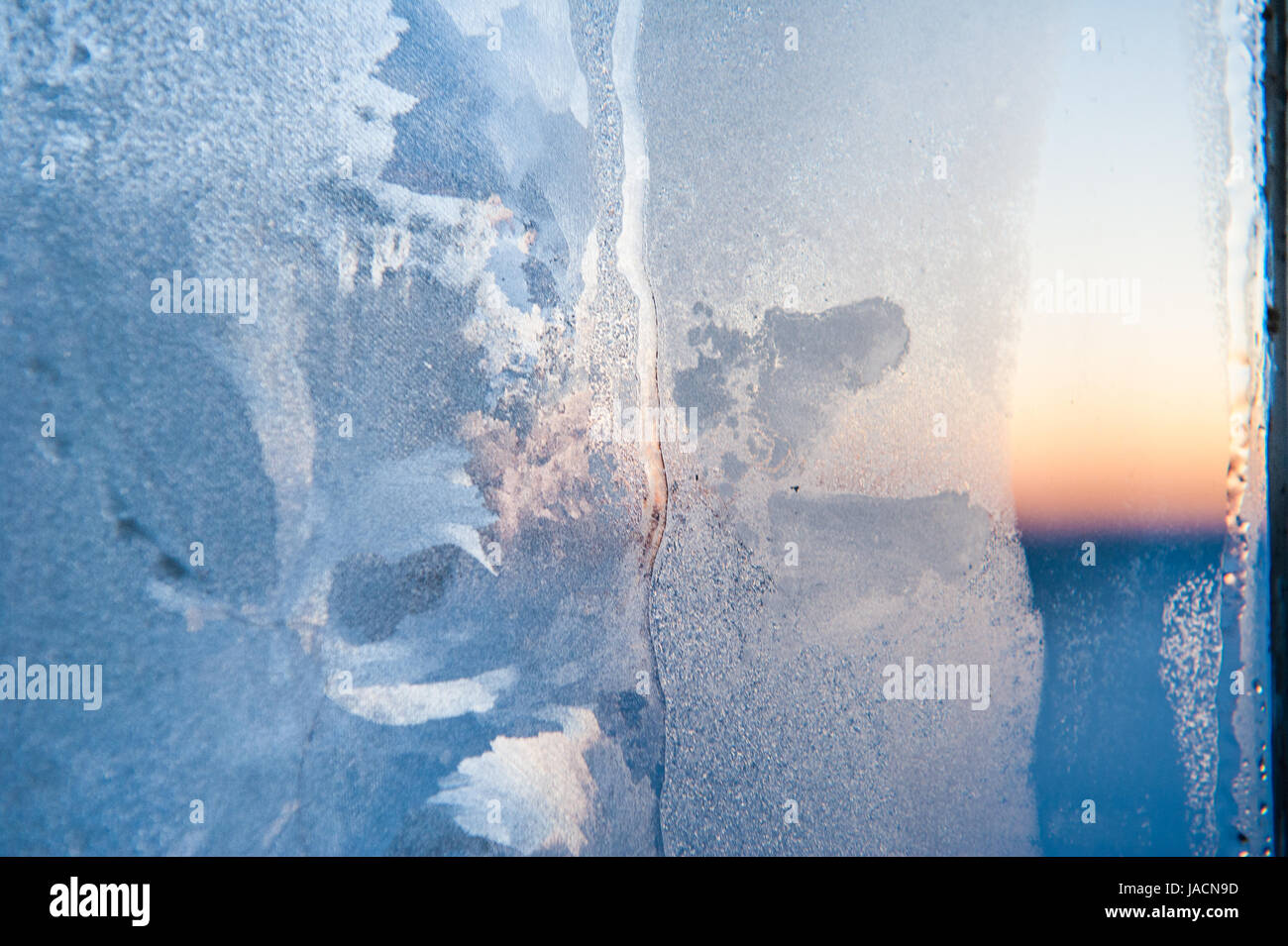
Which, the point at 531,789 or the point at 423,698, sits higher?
the point at 423,698

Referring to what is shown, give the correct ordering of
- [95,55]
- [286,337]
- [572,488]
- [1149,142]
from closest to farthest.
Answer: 1. [95,55]
2. [286,337]
3. [572,488]
4. [1149,142]

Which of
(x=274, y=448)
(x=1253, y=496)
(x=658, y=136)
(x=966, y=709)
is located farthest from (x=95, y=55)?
(x=1253, y=496)

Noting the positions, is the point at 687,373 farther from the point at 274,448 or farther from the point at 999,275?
the point at 274,448

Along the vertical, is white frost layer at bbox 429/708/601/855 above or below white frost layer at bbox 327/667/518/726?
below

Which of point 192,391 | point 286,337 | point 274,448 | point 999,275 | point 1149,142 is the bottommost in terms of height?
point 274,448

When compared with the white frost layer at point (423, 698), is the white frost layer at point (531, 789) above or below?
below

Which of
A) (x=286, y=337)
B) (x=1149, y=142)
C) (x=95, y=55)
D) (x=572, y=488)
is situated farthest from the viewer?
(x=1149, y=142)
